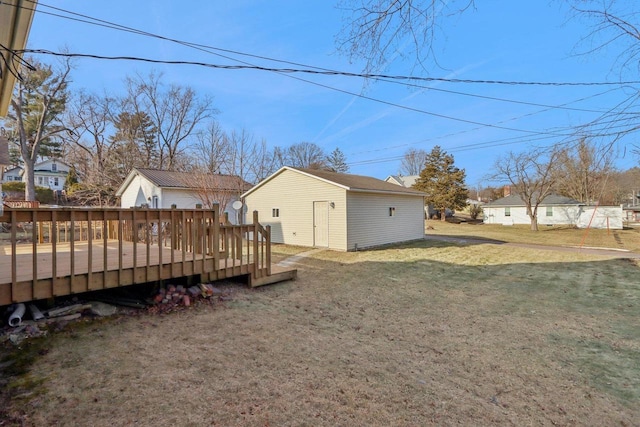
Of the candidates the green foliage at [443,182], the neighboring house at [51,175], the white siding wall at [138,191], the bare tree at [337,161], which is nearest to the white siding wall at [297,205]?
the white siding wall at [138,191]

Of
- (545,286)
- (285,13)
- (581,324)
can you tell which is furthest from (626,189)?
(285,13)

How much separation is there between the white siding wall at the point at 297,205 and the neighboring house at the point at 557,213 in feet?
69.7

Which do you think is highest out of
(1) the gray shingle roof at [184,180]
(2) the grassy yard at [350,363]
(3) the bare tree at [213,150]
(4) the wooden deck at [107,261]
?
(3) the bare tree at [213,150]

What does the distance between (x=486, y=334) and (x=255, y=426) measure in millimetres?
3351

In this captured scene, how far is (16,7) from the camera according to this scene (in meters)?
2.91

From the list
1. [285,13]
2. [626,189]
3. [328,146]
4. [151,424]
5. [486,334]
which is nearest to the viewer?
[151,424]

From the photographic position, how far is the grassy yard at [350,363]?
2414mm

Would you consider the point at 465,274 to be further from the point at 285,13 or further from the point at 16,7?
the point at 16,7

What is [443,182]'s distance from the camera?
99.9 ft

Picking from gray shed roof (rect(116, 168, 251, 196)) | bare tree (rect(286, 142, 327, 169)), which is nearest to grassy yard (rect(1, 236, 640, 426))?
gray shed roof (rect(116, 168, 251, 196))

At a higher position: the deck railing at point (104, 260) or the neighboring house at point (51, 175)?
the neighboring house at point (51, 175)

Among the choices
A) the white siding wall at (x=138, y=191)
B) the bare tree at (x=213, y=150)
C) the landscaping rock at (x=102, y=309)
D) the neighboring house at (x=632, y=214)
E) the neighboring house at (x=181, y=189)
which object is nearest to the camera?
the landscaping rock at (x=102, y=309)

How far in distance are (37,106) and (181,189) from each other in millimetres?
15287

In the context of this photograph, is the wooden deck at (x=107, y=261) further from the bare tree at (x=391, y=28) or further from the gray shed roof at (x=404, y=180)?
the gray shed roof at (x=404, y=180)
